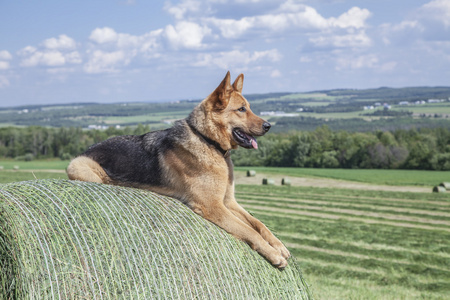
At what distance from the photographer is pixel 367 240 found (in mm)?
17719

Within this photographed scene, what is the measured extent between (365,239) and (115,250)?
49.0 feet

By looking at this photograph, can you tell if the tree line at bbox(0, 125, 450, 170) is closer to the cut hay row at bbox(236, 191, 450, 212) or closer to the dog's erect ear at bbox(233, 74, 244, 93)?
the cut hay row at bbox(236, 191, 450, 212)

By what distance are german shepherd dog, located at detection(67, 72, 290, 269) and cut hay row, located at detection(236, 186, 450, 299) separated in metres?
1.71

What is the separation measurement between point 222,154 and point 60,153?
244 ft

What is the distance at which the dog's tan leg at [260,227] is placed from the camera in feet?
18.9

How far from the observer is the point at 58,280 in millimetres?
4059

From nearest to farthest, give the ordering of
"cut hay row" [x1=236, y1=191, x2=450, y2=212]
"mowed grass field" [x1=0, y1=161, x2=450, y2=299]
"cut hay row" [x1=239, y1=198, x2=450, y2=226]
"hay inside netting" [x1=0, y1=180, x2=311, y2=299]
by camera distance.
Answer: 1. "hay inside netting" [x1=0, y1=180, x2=311, y2=299]
2. "mowed grass field" [x1=0, y1=161, x2=450, y2=299]
3. "cut hay row" [x1=239, y1=198, x2=450, y2=226]
4. "cut hay row" [x1=236, y1=191, x2=450, y2=212]

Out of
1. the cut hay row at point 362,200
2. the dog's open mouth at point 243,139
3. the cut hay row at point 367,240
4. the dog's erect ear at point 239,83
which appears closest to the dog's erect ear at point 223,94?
the dog's erect ear at point 239,83

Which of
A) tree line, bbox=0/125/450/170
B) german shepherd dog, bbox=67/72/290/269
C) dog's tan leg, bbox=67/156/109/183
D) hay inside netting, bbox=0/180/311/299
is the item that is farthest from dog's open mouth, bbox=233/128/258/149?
tree line, bbox=0/125/450/170

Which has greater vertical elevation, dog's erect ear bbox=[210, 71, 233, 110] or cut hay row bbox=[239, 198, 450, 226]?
dog's erect ear bbox=[210, 71, 233, 110]

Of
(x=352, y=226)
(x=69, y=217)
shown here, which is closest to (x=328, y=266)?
(x=352, y=226)

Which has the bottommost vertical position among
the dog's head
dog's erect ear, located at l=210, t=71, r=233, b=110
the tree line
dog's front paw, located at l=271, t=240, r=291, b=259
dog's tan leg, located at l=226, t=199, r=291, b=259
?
the tree line

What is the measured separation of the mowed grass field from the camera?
11953 mm

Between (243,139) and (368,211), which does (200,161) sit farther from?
(368,211)
